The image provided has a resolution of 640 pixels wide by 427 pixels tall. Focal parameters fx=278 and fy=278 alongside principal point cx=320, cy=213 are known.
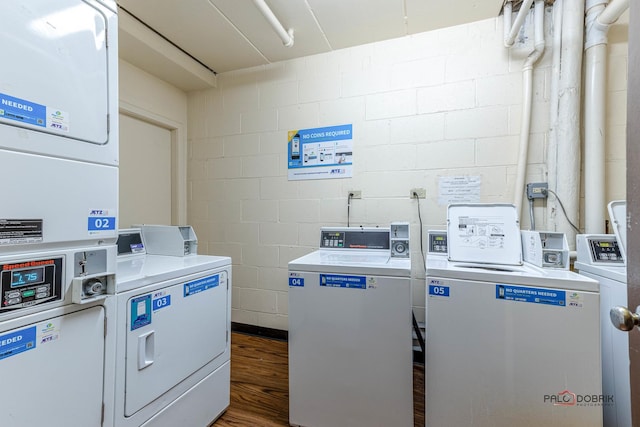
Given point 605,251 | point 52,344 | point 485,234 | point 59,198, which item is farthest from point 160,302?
point 605,251

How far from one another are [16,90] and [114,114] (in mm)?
292

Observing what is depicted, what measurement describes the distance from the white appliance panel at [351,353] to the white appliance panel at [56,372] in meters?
0.88

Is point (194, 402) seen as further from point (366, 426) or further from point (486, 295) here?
point (486, 295)

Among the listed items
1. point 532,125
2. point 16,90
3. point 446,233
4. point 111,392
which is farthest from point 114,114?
point 532,125

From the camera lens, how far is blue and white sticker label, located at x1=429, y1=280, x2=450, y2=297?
140 cm

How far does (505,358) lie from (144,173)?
305 cm

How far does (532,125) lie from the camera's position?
6.59 feet

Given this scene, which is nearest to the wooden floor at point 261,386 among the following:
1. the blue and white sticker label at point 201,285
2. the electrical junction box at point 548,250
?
the blue and white sticker label at point 201,285

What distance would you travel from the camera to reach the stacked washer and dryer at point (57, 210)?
834mm

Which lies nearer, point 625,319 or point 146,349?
point 625,319

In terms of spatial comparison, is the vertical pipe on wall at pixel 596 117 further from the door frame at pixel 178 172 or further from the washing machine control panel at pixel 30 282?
the door frame at pixel 178 172

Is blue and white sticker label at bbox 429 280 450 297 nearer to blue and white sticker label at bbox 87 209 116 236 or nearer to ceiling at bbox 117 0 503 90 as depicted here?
blue and white sticker label at bbox 87 209 116 236

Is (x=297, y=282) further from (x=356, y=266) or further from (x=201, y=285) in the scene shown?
(x=201, y=285)

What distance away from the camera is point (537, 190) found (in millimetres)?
1954
